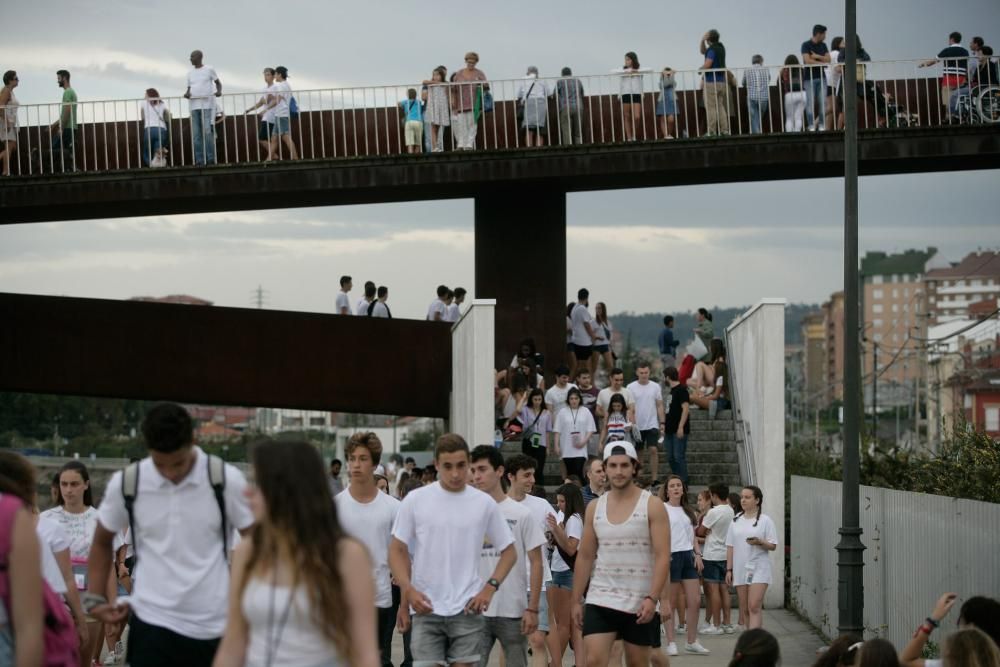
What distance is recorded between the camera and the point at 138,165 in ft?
88.9

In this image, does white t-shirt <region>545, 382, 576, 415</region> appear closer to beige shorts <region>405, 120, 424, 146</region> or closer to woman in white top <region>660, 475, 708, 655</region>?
woman in white top <region>660, 475, 708, 655</region>

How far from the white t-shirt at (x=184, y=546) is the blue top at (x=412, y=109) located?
19.5 metres

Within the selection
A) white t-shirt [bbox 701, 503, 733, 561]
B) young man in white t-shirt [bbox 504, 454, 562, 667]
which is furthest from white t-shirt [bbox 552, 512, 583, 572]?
white t-shirt [bbox 701, 503, 733, 561]

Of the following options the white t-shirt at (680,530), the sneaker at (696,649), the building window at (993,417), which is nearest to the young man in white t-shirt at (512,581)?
the white t-shirt at (680,530)

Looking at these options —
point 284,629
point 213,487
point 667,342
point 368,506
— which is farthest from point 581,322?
point 284,629

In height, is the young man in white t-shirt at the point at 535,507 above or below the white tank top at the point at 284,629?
below

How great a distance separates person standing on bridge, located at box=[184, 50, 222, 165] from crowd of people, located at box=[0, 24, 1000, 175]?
17 millimetres

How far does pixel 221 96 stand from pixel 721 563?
13.0 m

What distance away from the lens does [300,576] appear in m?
5.02

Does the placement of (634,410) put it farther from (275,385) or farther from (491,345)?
(275,385)

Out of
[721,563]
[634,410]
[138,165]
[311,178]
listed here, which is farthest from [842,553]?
[138,165]

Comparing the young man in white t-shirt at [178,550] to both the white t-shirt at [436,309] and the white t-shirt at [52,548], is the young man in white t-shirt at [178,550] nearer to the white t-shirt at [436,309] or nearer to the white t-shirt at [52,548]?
the white t-shirt at [52,548]

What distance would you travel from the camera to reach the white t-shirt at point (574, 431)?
68.8 ft

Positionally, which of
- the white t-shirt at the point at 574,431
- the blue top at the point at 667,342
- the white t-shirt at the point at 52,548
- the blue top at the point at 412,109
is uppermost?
the blue top at the point at 412,109
